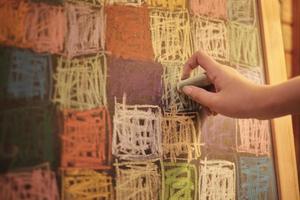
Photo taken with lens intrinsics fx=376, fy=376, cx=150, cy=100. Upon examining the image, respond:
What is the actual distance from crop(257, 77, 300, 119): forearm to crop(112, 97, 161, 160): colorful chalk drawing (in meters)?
0.19

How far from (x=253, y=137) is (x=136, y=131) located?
0.31 m

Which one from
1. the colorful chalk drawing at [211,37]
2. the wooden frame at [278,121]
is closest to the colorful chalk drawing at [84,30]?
the colorful chalk drawing at [211,37]

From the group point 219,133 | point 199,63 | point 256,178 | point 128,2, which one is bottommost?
point 256,178

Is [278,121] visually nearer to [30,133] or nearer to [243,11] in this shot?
[243,11]

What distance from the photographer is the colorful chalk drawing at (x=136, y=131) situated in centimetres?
66

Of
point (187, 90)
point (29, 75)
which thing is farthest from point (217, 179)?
point (29, 75)

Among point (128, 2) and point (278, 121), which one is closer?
point (128, 2)

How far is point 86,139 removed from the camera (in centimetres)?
62

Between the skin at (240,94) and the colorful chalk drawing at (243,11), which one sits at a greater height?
the colorful chalk drawing at (243,11)

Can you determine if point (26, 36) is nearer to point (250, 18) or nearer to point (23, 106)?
point (23, 106)

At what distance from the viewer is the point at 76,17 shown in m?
0.65

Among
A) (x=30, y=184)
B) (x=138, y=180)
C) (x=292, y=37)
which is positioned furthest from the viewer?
(x=292, y=37)

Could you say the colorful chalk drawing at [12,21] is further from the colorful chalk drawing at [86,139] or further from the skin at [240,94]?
the skin at [240,94]

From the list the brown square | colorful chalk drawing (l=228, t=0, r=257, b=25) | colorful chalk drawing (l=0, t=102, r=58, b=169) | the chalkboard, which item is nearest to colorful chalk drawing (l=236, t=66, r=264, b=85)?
the chalkboard
